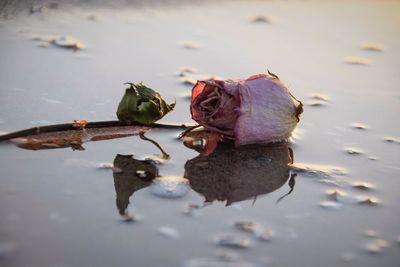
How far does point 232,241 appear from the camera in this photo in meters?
1.48

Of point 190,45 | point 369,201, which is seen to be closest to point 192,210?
point 369,201

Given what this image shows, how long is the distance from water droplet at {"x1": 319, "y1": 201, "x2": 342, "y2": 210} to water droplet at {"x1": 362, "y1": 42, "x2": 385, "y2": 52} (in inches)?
46.5

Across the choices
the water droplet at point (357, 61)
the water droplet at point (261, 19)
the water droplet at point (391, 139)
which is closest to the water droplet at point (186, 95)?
the water droplet at point (391, 139)

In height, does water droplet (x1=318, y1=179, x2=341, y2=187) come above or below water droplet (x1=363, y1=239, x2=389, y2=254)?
above

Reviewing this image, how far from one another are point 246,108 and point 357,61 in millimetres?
965

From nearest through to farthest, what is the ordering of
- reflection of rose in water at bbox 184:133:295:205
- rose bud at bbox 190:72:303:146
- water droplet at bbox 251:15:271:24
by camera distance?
reflection of rose in water at bbox 184:133:295:205 < rose bud at bbox 190:72:303:146 < water droplet at bbox 251:15:271:24

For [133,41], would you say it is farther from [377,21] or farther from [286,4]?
[377,21]

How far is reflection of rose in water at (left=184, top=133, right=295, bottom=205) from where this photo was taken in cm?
169

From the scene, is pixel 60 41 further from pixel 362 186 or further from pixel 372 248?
pixel 372 248

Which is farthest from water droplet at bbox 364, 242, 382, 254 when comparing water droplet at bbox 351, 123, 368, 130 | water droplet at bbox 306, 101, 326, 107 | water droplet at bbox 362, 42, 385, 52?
water droplet at bbox 362, 42, 385, 52

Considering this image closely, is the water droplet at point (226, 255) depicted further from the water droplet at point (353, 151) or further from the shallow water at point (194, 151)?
the water droplet at point (353, 151)

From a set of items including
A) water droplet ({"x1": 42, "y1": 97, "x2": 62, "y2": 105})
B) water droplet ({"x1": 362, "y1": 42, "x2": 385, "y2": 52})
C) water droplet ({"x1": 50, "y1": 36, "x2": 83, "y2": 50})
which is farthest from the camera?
water droplet ({"x1": 362, "y1": 42, "x2": 385, "y2": 52})

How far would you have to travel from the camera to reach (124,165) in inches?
69.5

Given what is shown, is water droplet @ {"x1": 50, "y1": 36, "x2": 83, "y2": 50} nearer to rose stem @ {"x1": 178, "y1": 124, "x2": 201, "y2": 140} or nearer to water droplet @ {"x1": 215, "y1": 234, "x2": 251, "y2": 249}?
rose stem @ {"x1": 178, "y1": 124, "x2": 201, "y2": 140}
